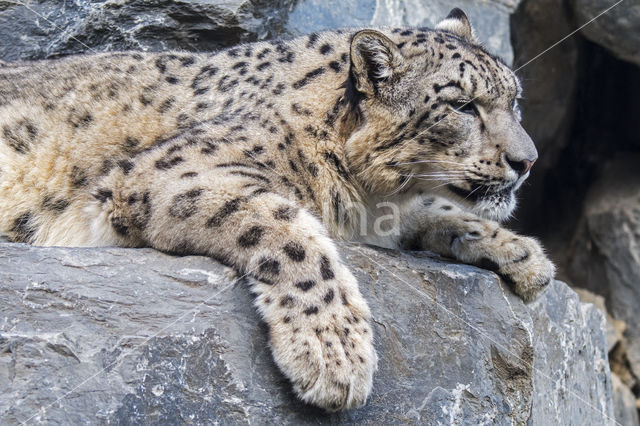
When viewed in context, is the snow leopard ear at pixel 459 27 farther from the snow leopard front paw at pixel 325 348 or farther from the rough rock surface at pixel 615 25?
the rough rock surface at pixel 615 25

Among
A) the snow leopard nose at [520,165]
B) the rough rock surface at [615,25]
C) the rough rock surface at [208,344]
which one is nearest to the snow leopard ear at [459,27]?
the snow leopard nose at [520,165]

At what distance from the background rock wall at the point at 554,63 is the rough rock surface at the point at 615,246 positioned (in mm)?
10

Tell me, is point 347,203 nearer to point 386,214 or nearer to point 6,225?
point 386,214

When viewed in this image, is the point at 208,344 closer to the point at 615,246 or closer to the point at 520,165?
the point at 520,165

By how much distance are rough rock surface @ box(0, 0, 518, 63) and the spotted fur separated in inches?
39.8

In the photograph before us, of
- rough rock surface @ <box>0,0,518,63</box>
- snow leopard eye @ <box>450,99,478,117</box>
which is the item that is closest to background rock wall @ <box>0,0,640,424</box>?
rough rock surface @ <box>0,0,518,63</box>

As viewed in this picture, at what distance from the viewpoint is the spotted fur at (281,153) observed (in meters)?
3.36

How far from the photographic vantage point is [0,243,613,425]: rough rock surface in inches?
107

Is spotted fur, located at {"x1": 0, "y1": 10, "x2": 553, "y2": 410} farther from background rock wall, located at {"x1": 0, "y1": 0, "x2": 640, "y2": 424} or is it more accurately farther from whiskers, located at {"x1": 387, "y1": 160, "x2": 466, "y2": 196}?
background rock wall, located at {"x1": 0, "y1": 0, "x2": 640, "y2": 424}

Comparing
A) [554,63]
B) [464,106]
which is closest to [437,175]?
[464,106]

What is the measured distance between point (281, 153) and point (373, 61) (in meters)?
0.64

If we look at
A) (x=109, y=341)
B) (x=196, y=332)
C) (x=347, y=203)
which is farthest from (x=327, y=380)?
(x=347, y=203)

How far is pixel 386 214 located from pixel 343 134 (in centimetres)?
48

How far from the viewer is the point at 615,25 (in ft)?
21.8
